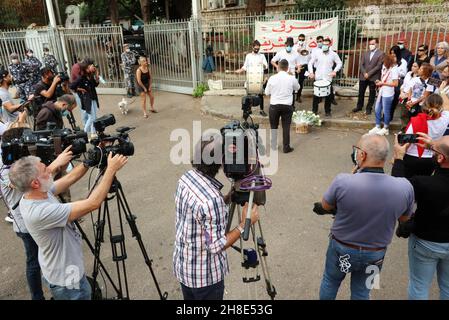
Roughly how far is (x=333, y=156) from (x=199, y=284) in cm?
506

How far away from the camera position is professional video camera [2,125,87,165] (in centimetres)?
279

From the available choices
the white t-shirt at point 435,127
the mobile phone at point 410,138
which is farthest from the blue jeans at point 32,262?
the white t-shirt at point 435,127

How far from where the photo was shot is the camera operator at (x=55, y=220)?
2.41m

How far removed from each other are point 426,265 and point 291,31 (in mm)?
8755

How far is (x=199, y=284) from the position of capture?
2.39m

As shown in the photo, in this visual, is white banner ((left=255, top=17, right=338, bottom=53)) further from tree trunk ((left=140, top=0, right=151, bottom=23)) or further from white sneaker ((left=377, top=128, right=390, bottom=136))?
tree trunk ((left=140, top=0, right=151, bottom=23))

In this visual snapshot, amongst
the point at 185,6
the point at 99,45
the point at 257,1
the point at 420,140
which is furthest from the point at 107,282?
the point at 185,6

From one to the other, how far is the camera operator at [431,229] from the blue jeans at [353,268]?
33 cm

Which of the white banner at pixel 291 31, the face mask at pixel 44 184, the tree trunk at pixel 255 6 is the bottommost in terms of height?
the face mask at pixel 44 184

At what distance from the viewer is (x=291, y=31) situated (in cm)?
1025

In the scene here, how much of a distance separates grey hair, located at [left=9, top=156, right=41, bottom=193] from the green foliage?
9.44m

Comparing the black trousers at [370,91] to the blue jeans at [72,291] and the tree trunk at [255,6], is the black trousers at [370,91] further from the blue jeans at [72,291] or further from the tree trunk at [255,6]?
the blue jeans at [72,291]

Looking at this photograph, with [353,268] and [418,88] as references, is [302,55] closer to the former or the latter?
[418,88]

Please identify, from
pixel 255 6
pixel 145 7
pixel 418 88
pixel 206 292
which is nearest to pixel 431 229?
pixel 206 292
